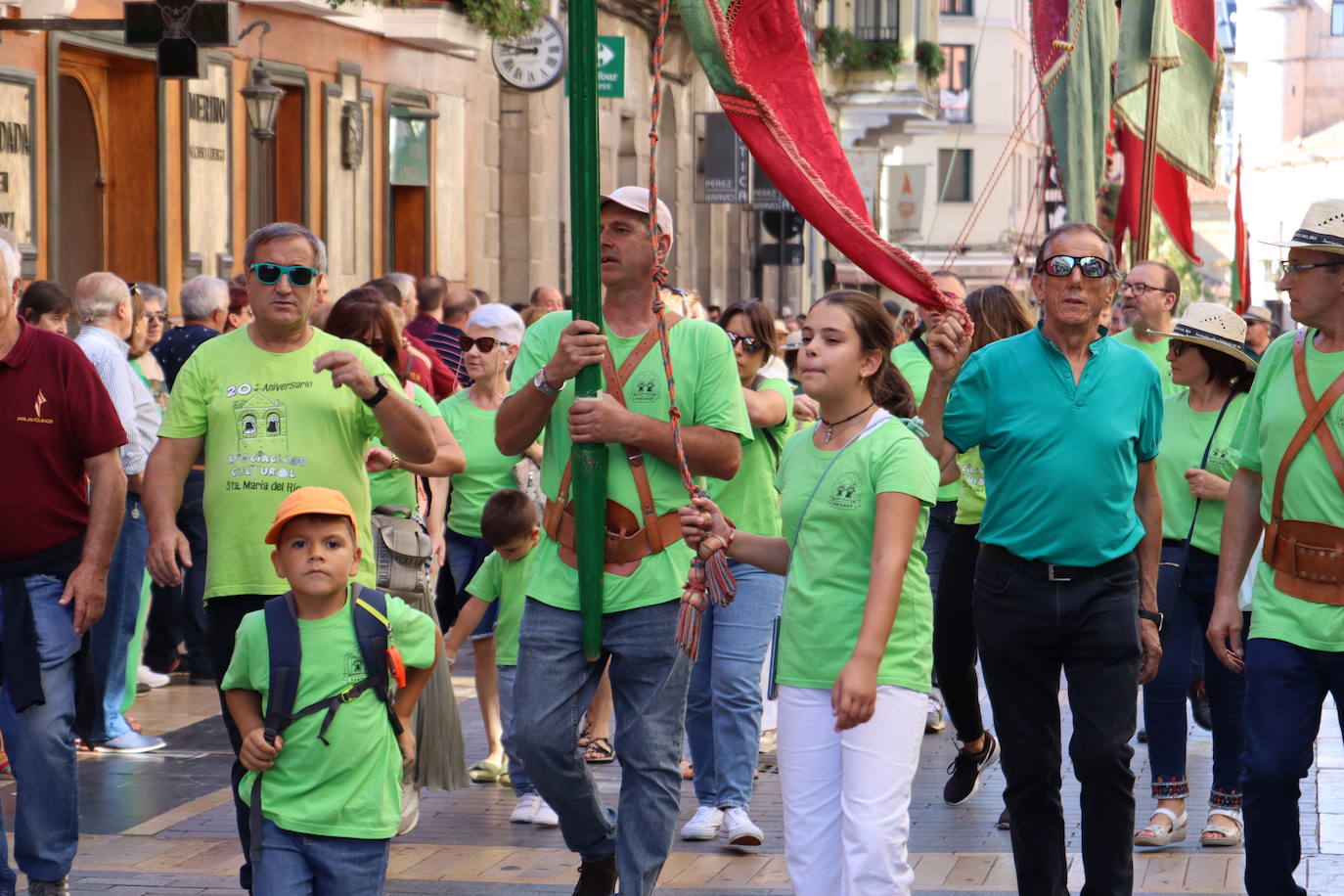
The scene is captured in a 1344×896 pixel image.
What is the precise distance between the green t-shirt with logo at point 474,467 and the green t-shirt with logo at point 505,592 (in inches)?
29.1

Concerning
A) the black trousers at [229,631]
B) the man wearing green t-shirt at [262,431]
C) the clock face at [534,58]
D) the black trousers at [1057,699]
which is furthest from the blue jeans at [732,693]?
the clock face at [534,58]

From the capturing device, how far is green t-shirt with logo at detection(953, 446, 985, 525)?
7956mm

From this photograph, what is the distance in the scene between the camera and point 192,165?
17.0m

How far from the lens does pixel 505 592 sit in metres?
8.20

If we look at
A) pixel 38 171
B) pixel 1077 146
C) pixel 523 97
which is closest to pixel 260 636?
pixel 1077 146

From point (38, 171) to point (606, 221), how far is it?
9.70 meters

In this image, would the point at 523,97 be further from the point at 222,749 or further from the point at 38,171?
the point at 222,749

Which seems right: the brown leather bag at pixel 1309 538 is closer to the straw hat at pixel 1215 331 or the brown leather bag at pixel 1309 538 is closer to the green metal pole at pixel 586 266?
the green metal pole at pixel 586 266

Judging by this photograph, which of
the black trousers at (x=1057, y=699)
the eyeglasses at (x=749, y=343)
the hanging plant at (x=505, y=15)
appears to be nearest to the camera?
the black trousers at (x=1057, y=699)

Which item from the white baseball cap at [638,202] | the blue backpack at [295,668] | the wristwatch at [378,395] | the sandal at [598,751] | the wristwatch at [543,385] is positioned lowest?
the sandal at [598,751]

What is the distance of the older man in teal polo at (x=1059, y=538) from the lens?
5918 millimetres

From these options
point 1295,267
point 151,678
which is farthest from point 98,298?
point 1295,267

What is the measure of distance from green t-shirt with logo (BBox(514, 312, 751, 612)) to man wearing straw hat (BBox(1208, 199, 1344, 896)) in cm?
148

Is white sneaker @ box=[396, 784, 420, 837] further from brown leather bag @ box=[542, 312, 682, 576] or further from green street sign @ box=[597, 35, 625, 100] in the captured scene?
green street sign @ box=[597, 35, 625, 100]
